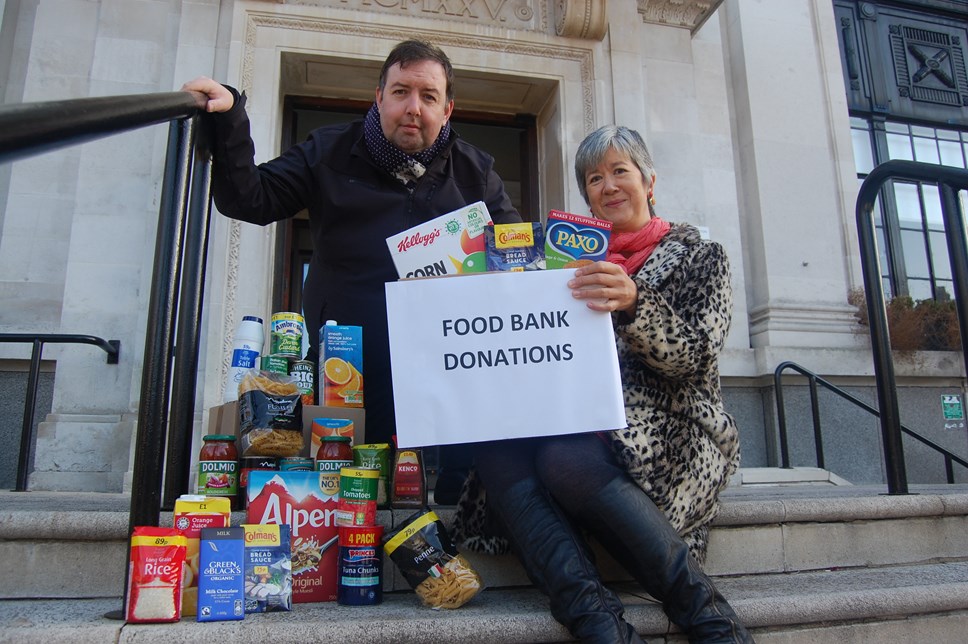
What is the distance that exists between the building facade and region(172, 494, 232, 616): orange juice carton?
3005 mm

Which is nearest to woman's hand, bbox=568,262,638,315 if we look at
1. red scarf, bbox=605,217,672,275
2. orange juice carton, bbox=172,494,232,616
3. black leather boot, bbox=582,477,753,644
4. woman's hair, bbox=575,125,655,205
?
red scarf, bbox=605,217,672,275

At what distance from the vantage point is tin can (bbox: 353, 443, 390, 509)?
212 cm

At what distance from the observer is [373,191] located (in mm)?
2557

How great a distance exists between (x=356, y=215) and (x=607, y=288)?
3.58 feet

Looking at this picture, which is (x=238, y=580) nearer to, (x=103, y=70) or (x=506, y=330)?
(x=506, y=330)

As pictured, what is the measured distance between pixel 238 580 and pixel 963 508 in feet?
8.64

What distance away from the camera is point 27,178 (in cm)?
505

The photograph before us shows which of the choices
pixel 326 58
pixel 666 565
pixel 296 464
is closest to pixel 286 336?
pixel 296 464

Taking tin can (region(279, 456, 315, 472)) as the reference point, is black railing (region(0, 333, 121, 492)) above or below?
above

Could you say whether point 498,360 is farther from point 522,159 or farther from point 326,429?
point 522,159

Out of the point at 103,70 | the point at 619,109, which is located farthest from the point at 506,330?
the point at 103,70

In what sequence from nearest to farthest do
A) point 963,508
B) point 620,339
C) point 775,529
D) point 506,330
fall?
point 506,330 → point 620,339 → point 775,529 → point 963,508

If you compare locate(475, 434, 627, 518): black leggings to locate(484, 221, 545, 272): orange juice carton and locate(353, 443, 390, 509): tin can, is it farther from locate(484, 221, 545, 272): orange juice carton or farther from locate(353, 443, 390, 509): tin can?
locate(484, 221, 545, 272): orange juice carton

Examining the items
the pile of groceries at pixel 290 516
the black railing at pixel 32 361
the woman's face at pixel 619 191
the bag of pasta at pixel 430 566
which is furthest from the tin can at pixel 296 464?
the black railing at pixel 32 361
